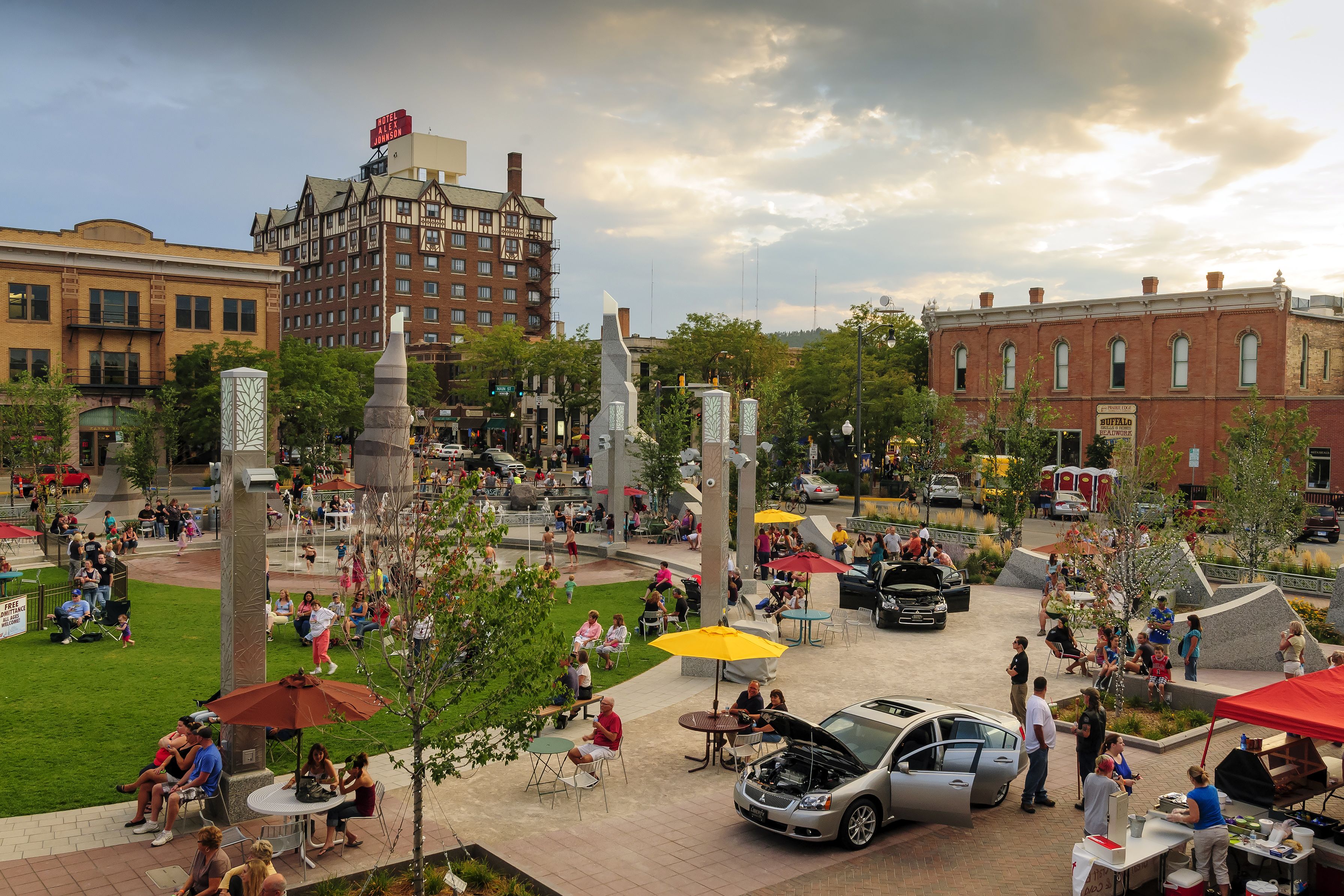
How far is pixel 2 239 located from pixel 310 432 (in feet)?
70.2

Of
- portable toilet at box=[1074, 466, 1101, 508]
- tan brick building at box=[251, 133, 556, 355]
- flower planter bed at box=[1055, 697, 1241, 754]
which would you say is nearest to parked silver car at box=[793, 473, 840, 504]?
portable toilet at box=[1074, 466, 1101, 508]

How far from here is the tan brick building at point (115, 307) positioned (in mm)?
58062

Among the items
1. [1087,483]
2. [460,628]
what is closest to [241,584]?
[460,628]

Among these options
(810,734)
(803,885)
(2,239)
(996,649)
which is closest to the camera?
(803,885)

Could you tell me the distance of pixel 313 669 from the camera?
18.7 m

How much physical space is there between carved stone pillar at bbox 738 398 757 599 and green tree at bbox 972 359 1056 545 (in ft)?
34.8

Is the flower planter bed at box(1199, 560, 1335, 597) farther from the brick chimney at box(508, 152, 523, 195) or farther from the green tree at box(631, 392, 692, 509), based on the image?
the brick chimney at box(508, 152, 523, 195)

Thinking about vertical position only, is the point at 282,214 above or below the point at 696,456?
above

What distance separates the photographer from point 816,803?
35.7 feet

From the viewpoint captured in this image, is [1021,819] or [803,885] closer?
[803,885]

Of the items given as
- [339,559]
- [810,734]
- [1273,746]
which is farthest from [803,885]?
[339,559]

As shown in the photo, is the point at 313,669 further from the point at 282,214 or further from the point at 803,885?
the point at 282,214

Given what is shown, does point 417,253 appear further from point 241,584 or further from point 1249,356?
point 241,584

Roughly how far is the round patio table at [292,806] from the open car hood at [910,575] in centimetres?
1628
